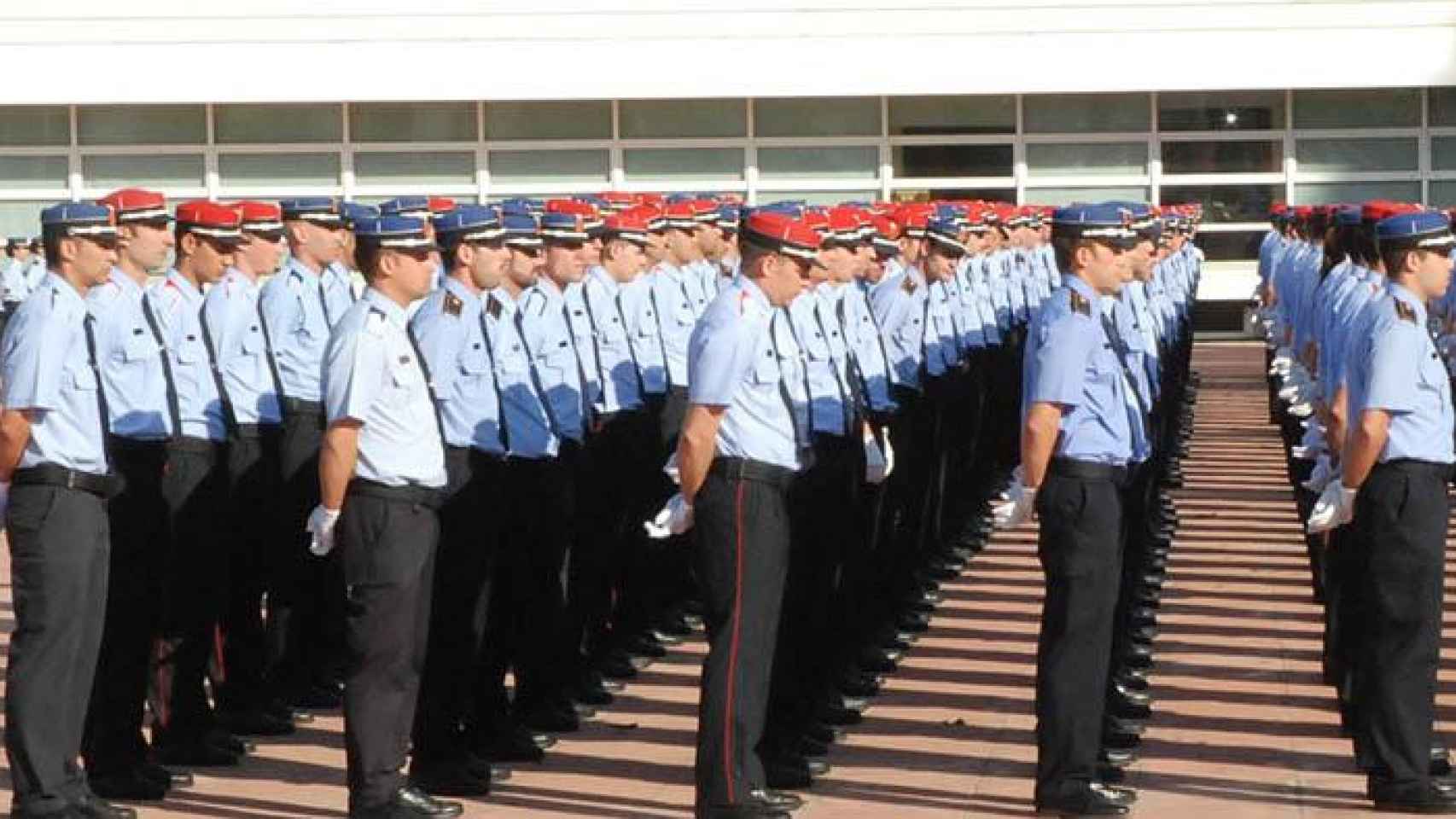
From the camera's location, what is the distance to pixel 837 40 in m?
34.9

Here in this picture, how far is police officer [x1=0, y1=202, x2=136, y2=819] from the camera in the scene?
29.1 ft

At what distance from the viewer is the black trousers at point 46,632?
350 inches

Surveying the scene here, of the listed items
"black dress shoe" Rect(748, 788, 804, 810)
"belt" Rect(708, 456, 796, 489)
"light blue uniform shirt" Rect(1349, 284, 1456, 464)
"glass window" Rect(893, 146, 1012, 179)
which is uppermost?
"glass window" Rect(893, 146, 1012, 179)

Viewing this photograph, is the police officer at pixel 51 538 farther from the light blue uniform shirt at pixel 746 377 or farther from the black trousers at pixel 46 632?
the light blue uniform shirt at pixel 746 377

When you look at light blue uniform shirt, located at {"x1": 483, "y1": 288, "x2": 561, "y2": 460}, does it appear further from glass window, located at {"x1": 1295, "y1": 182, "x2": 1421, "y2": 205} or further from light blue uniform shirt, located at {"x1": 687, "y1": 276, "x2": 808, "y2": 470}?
glass window, located at {"x1": 1295, "y1": 182, "x2": 1421, "y2": 205}

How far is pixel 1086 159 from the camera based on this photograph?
118 ft

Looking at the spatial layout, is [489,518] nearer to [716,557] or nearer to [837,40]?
[716,557]

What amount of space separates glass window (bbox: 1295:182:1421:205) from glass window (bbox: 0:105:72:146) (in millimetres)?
15130

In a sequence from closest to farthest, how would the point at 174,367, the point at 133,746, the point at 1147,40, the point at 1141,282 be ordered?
1. the point at 133,746
2. the point at 174,367
3. the point at 1141,282
4. the point at 1147,40

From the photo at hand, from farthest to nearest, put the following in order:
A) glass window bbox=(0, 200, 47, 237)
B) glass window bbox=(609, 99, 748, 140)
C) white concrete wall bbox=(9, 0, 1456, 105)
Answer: glass window bbox=(0, 200, 47, 237), glass window bbox=(609, 99, 748, 140), white concrete wall bbox=(9, 0, 1456, 105)

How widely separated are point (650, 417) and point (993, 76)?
73.6ft

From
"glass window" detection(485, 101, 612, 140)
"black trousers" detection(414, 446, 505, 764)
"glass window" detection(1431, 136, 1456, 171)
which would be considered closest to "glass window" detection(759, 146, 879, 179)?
"glass window" detection(485, 101, 612, 140)

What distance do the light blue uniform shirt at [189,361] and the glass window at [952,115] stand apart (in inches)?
1004

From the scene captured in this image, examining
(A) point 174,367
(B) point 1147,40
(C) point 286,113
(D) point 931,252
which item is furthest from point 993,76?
(A) point 174,367
